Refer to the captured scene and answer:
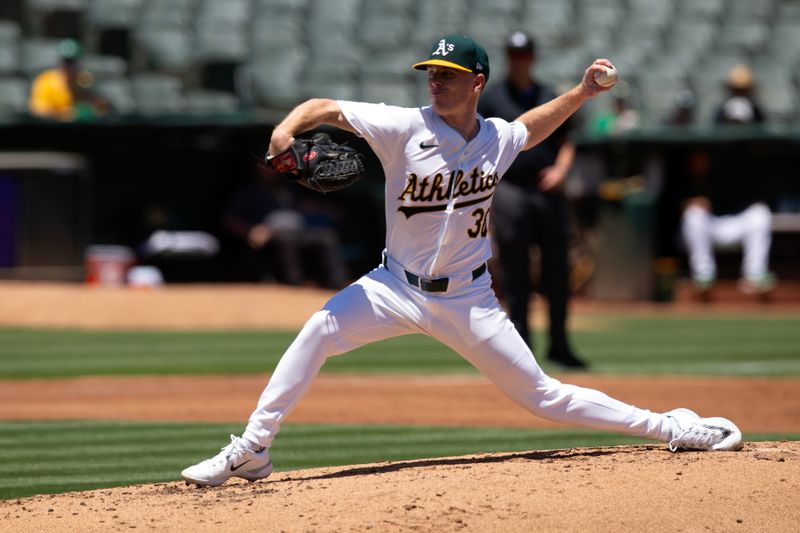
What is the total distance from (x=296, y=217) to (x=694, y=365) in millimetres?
5827

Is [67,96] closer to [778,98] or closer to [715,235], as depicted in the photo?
[715,235]

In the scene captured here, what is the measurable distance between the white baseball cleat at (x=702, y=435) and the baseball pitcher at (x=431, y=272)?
1.15ft

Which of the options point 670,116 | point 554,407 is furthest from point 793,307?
point 554,407

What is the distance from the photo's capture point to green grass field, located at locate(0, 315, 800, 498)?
629 centimetres

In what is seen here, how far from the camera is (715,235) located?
15836mm

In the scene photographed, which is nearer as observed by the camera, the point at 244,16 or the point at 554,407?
the point at 554,407

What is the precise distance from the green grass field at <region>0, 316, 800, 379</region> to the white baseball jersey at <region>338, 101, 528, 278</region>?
496 cm

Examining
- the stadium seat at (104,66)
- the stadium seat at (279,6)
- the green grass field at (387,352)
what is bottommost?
the green grass field at (387,352)

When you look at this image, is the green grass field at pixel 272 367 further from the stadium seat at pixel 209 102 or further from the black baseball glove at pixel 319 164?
the stadium seat at pixel 209 102

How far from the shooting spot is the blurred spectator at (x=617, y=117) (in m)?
16.4

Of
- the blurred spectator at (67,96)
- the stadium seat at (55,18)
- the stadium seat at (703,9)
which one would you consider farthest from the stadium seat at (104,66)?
the stadium seat at (703,9)

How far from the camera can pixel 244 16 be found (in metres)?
18.2

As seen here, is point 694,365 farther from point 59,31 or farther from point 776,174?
point 59,31

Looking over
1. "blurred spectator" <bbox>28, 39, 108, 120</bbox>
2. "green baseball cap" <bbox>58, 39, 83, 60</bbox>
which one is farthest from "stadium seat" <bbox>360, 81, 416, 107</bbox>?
"green baseball cap" <bbox>58, 39, 83, 60</bbox>
